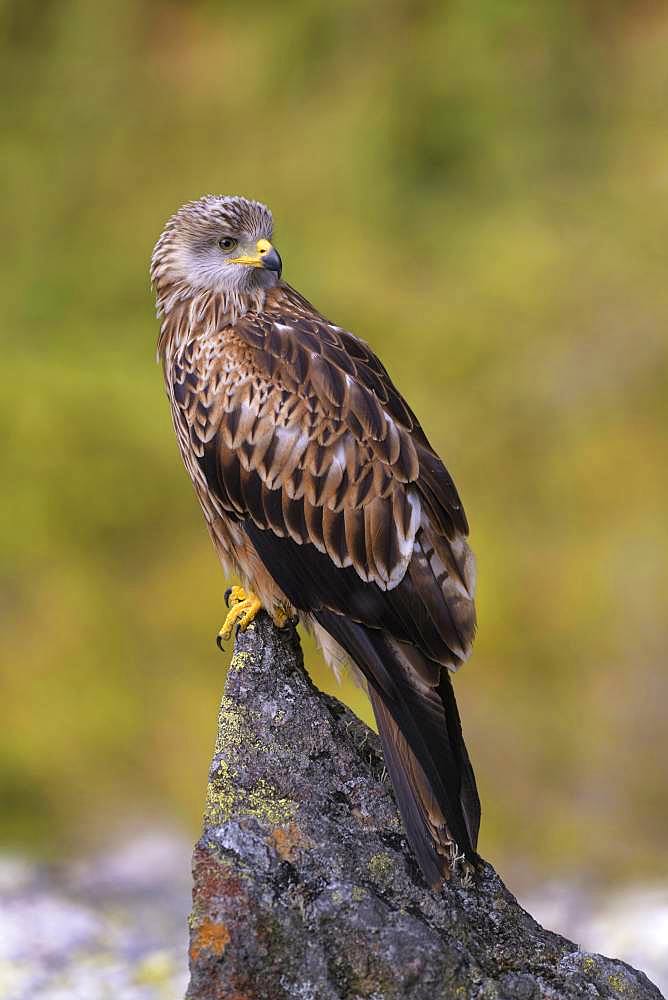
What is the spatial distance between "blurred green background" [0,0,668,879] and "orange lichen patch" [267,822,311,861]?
17.4 feet

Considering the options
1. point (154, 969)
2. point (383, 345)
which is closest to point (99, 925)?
point (154, 969)

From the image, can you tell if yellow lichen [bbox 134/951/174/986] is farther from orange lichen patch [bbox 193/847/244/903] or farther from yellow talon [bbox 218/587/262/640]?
orange lichen patch [bbox 193/847/244/903]

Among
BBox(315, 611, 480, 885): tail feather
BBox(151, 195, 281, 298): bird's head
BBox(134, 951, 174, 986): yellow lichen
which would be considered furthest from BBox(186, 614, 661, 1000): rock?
BBox(134, 951, 174, 986): yellow lichen

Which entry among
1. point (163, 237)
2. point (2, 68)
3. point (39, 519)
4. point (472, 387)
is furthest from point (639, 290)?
point (163, 237)

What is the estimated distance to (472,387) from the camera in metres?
11.5

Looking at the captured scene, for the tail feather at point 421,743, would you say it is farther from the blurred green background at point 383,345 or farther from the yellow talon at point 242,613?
the blurred green background at point 383,345

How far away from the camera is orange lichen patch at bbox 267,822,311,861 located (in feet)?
12.5

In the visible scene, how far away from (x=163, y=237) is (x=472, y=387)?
267 inches

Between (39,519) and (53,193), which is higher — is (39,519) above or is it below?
below

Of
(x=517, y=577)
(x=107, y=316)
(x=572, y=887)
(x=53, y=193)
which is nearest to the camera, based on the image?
(x=572, y=887)

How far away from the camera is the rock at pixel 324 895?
144 inches

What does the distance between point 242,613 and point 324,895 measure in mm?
1126

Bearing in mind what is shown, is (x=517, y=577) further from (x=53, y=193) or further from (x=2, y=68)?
(x=2, y=68)

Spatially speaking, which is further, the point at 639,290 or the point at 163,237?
the point at 639,290
